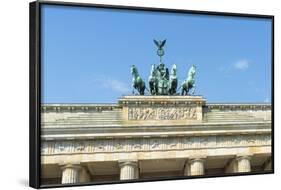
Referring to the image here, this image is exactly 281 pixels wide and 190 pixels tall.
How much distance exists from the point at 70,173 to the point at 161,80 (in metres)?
1.38

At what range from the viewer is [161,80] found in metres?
7.14

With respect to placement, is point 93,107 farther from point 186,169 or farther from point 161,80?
point 186,169

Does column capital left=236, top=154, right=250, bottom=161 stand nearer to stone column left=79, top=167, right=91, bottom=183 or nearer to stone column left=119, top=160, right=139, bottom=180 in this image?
stone column left=119, top=160, right=139, bottom=180

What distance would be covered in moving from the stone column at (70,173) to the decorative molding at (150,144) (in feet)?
0.50

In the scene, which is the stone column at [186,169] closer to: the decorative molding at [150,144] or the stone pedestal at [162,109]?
the decorative molding at [150,144]

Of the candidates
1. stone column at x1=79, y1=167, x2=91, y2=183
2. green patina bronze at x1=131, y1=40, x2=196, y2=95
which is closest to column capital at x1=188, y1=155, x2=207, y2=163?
green patina bronze at x1=131, y1=40, x2=196, y2=95

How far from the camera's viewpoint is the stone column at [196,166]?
7.32m

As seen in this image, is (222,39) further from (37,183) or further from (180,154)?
(37,183)

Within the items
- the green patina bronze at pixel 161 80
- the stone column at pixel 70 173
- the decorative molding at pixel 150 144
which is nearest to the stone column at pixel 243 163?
the decorative molding at pixel 150 144

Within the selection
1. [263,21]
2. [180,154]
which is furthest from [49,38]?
[263,21]

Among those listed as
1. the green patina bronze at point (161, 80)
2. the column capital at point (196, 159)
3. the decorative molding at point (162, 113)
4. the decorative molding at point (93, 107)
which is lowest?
the column capital at point (196, 159)

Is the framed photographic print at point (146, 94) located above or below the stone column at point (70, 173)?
above

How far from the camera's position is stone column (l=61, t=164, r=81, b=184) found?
22.2 feet

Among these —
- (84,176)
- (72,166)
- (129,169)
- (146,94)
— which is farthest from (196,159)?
(72,166)
